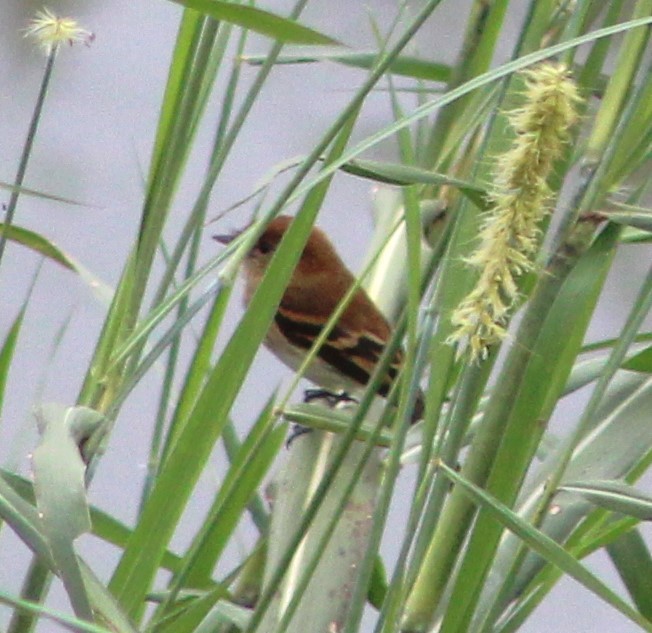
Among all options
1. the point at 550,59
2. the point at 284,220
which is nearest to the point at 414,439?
the point at 550,59

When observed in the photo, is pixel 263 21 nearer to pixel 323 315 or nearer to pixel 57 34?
pixel 57 34

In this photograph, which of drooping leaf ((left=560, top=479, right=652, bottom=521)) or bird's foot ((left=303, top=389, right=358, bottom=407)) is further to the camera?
bird's foot ((left=303, top=389, right=358, bottom=407))

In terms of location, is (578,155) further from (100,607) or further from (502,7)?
(100,607)

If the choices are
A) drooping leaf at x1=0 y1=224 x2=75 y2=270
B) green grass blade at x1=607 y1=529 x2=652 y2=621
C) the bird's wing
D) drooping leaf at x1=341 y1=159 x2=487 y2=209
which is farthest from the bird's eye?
drooping leaf at x1=341 y1=159 x2=487 y2=209

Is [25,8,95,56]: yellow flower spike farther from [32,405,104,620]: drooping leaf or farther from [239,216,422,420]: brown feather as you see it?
[239,216,422,420]: brown feather

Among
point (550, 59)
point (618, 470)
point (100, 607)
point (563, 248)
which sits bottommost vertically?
point (100, 607)

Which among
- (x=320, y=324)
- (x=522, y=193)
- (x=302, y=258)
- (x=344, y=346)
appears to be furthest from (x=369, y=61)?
(x=302, y=258)

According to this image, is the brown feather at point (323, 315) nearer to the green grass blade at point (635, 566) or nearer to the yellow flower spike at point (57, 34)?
the green grass blade at point (635, 566)

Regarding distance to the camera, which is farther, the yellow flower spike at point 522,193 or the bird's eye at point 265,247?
the bird's eye at point 265,247

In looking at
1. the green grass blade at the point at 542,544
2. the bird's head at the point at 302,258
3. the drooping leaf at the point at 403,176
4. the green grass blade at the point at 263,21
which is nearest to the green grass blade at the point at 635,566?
the green grass blade at the point at 542,544
